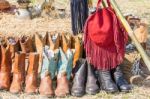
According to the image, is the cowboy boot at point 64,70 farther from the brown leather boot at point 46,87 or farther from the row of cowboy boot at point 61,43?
the row of cowboy boot at point 61,43

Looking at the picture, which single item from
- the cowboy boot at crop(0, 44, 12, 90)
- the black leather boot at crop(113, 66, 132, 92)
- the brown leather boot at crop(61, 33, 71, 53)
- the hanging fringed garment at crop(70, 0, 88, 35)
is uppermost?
the hanging fringed garment at crop(70, 0, 88, 35)

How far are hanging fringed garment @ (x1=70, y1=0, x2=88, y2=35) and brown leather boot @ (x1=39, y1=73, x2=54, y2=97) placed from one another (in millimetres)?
1529

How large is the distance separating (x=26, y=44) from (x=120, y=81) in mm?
1271

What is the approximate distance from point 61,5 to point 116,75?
12.9 feet

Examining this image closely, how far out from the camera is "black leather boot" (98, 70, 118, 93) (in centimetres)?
498

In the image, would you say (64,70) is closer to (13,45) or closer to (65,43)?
(65,43)

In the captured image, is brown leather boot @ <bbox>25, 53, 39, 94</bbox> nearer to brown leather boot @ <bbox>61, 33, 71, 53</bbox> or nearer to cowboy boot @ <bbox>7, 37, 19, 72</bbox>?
cowboy boot @ <bbox>7, 37, 19, 72</bbox>

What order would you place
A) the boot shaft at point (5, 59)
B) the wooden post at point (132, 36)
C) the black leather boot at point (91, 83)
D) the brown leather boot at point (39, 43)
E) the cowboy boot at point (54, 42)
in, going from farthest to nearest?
the brown leather boot at point (39, 43)
the cowboy boot at point (54, 42)
the boot shaft at point (5, 59)
the black leather boot at point (91, 83)
the wooden post at point (132, 36)

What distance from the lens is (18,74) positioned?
5.05 meters

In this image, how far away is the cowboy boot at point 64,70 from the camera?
4.95 meters

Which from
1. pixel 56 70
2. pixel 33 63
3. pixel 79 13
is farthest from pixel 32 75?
pixel 79 13

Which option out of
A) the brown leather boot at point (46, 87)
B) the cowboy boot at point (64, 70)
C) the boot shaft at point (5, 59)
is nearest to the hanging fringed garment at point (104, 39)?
the cowboy boot at point (64, 70)

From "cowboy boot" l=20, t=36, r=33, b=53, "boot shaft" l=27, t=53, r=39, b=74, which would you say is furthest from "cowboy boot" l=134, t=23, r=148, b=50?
"boot shaft" l=27, t=53, r=39, b=74

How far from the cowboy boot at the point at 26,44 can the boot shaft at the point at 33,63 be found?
505 millimetres
